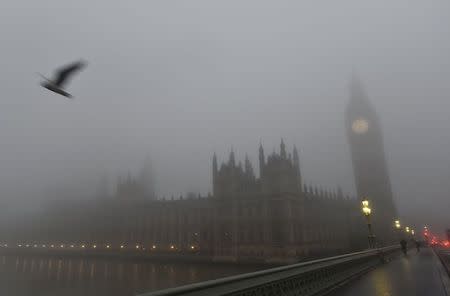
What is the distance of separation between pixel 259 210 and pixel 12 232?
96023 millimetres

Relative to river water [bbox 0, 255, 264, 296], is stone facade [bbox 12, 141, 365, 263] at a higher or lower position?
higher

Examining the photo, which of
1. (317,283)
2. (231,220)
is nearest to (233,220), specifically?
(231,220)

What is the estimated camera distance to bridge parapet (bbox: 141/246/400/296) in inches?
261

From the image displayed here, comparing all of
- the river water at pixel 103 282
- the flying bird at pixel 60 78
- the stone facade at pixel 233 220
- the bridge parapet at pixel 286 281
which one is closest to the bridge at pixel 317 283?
the bridge parapet at pixel 286 281

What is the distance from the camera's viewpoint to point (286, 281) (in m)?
10.2

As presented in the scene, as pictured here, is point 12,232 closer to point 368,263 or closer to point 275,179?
point 275,179

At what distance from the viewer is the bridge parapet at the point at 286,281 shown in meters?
6.63

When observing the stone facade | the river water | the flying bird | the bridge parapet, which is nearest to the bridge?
the bridge parapet

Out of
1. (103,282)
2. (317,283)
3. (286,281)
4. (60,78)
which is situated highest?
(60,78)

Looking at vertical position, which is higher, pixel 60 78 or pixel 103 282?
pixel 60 78

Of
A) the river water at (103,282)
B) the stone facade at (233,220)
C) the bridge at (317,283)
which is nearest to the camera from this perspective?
the bridge at (317,283)

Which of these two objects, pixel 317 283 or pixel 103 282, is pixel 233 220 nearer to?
pixel 103 282

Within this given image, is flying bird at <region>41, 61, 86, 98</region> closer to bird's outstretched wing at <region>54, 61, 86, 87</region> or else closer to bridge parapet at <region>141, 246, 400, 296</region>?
bird's outstretched wing at <region>54, 61, 86, 87</region>

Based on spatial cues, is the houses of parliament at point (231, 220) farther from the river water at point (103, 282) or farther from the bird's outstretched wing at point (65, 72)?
the bird's outstretched wing at point (65, 72)
